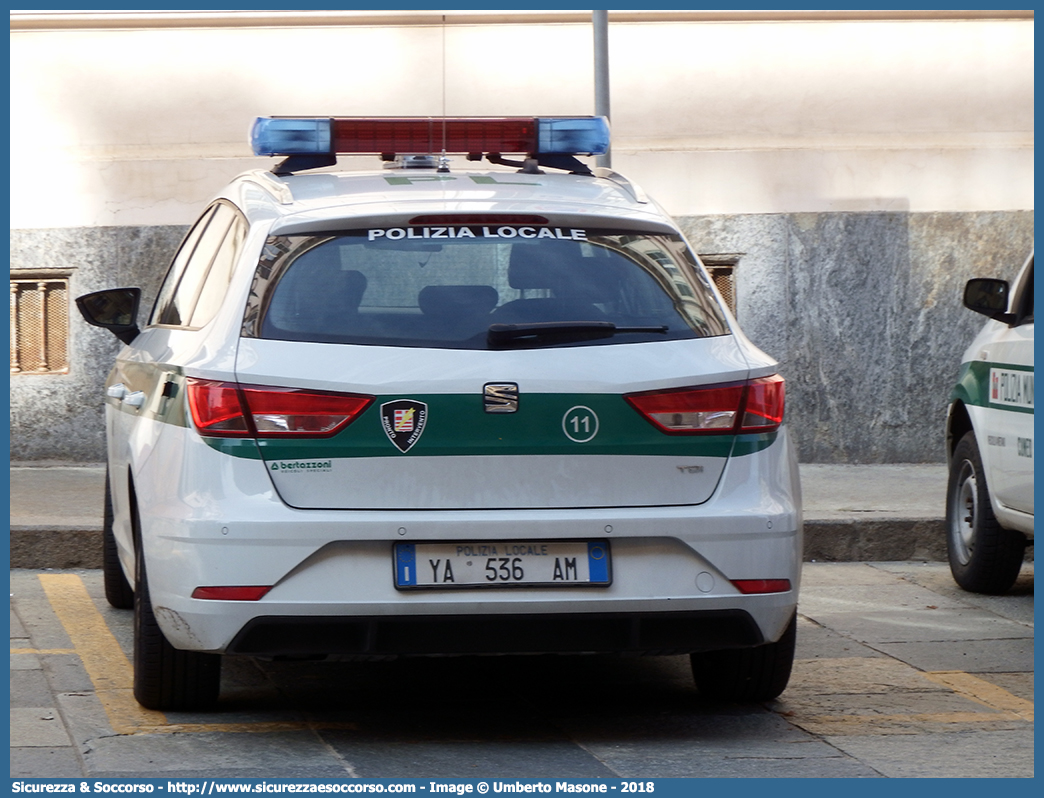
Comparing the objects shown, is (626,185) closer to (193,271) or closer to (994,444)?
(193,271)

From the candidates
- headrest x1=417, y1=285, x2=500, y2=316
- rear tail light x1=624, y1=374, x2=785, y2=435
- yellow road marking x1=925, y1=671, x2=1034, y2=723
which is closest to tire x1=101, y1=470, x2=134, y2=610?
headrest x1=417, y1=285, x2=500, y2=316

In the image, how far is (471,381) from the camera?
4246mm

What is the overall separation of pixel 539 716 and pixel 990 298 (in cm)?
319

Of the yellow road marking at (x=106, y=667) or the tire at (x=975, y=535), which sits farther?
the tire at (x=975, y=535)

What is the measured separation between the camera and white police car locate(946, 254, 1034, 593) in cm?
669

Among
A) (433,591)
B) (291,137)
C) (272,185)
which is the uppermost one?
(291,137)

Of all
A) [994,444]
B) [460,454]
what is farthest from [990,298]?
[460,454]

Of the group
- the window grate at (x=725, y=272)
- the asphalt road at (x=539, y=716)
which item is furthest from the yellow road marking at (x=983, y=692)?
the window grate at (x=725, y=272)

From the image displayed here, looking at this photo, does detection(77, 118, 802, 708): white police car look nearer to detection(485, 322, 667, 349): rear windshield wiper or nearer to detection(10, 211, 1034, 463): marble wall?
detection(485, 322, 667, 349): rear windshield wiper

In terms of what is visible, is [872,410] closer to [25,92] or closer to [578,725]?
[25,92]

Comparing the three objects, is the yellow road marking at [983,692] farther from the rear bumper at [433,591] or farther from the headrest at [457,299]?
the headrest at [457,299]

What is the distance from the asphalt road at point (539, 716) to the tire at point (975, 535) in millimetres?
712

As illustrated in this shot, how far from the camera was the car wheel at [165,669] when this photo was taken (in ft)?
15.5

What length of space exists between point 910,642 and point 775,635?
1.94 m
